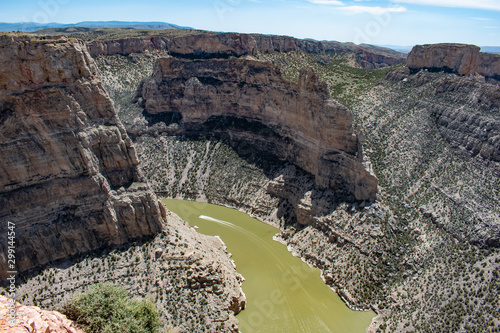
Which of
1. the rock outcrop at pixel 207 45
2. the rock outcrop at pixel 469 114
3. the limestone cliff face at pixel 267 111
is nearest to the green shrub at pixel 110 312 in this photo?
the limestone cliff face at pixel 267 111

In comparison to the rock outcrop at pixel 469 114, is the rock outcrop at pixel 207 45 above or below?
above

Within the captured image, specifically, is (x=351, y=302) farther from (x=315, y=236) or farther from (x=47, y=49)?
(x=47, y=49)

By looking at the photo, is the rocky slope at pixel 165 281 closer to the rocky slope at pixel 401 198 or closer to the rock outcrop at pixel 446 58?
the rocky slope at pixel 401 198

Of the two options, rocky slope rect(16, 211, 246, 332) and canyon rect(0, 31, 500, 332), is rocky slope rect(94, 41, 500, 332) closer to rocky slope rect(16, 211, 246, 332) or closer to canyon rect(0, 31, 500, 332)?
canyon rect(0, 31, 500, 332)

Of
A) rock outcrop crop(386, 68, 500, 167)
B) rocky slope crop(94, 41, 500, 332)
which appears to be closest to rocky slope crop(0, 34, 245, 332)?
rocky slope crop(94, 41, 500, 332)

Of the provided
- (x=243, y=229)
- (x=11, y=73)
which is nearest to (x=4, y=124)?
(x=11, y=73)
